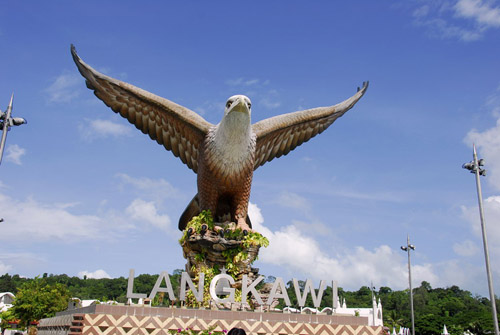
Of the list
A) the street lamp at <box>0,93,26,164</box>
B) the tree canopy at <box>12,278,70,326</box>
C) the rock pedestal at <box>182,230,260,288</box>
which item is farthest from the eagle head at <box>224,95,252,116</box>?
the tree canopy at <box>12,278,70,326</box>

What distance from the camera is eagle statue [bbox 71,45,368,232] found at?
1301 cm

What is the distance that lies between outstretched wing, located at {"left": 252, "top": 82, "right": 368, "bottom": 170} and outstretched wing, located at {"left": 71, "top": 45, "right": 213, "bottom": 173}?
1929 mm

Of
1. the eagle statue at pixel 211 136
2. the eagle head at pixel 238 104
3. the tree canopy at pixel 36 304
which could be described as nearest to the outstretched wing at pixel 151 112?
the eagle statue at pixel 211 136

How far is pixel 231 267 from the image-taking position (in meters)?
13.1

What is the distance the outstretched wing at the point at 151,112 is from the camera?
44.3 ft

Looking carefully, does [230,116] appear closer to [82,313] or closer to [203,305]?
[203,305]

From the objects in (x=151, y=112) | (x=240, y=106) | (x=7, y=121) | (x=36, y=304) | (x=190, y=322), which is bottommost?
(x=190, y=322)

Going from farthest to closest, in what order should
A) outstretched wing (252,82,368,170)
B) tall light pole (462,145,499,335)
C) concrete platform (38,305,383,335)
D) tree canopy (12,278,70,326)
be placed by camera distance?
tree canopy (12,278,70,326) → outstretched wing (252,82,368,170) → tall light pole (462,145,499,335) → concrete platform (38,305,383,335)

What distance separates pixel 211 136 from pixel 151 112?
7.02 ft

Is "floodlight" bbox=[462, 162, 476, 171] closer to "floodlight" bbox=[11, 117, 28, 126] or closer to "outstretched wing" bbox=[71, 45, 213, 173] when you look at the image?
"outstretched wing" bbox=[71, 45, 213, 173]

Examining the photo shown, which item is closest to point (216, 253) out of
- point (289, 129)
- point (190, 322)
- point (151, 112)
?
point (190, 322)

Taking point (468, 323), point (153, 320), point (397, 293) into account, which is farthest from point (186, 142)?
point (397, 293)

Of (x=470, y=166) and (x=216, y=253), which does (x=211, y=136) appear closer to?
(x=216, y=253)

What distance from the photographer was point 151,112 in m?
14.0
